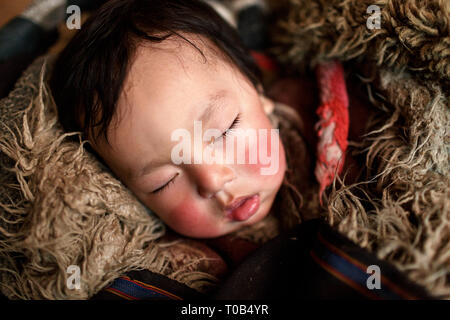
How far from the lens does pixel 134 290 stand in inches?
26.4

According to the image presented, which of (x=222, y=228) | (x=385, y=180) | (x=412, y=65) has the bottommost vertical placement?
(x=222, y=228)

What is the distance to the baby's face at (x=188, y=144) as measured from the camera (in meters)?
0.69

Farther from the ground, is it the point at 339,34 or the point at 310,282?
the point at 339,34

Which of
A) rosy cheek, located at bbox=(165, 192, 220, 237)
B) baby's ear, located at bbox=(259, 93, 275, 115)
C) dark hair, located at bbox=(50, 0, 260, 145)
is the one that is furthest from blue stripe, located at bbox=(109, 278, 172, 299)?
baby's ear, located at bbox=(259, 93, 275, 115)

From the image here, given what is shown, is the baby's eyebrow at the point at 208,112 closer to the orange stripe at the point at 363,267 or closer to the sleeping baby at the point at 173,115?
the sleeping baby at the point at 173,115

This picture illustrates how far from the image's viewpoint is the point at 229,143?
2.41ft

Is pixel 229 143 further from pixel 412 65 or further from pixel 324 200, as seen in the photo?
pixel 412 65

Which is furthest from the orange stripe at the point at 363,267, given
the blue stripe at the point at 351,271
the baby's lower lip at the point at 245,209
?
the baby's lower lip at the point at 245,209

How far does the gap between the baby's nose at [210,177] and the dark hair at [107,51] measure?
0.20m

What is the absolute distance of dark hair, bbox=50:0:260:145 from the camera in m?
0.71

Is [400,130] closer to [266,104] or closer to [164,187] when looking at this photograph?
[266,104]

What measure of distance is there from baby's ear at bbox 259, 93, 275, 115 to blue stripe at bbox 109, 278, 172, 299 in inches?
19.8

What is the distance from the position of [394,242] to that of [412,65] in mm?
398
